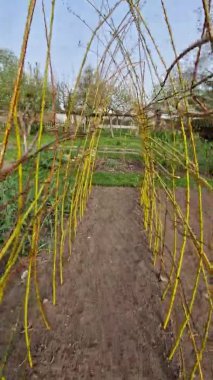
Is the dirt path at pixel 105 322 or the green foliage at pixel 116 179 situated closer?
the dirt path at pixel 105 322

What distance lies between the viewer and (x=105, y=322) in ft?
6.98

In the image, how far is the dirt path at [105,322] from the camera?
1740 millimetres

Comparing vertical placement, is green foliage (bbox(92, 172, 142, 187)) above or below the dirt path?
above

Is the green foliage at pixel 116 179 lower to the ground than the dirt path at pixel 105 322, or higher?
higher

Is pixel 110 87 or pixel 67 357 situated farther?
pixel 110 87

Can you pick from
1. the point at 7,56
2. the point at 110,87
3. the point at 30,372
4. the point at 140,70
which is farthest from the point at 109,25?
the point at 7,56

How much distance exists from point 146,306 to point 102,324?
0.32 meters

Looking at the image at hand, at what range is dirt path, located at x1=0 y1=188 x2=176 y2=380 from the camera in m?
1.74

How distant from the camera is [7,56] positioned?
80.3ft

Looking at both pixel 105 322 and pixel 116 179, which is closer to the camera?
pixel 105 322

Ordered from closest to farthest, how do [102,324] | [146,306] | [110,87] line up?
[102,324], [146,306], [110,87]

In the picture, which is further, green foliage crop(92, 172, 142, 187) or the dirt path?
green foliage crop(92, 172, 142, 187)

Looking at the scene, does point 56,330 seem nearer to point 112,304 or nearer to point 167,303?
point 112,304

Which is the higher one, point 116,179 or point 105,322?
point 116,179
